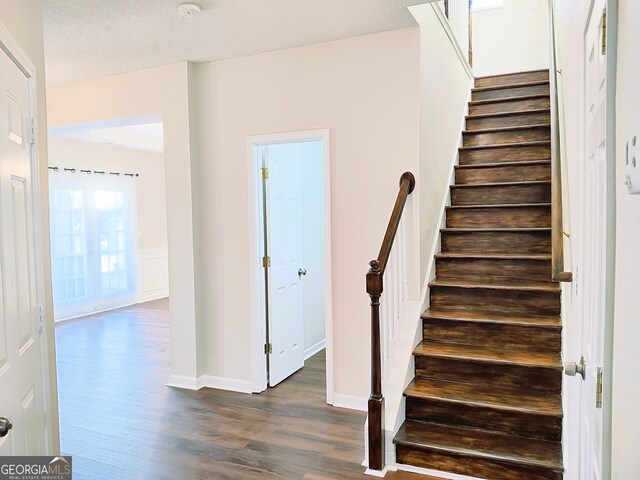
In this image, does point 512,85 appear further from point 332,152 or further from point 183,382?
point 183,382

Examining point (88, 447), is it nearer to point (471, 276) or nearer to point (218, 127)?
point (218, 127)

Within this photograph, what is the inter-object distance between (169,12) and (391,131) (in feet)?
5.38

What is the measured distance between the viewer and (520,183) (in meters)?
3.74

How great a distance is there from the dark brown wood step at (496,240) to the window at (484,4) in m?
4.19

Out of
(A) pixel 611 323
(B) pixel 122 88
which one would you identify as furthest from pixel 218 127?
(A) pixel 611 323

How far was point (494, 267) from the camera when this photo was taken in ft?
11.0

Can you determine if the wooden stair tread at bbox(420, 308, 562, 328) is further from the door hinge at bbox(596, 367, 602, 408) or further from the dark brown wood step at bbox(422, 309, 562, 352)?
the door hinge at bbox(596, 367, 602, 408)

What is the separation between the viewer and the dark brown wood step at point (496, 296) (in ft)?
10.1

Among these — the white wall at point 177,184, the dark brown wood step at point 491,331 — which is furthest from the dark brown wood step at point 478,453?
the white wall at point 177,184

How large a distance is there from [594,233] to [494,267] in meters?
2.02

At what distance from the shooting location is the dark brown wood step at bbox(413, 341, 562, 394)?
2.72 metres

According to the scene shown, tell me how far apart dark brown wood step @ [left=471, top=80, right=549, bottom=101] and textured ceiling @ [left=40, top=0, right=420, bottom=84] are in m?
2.25

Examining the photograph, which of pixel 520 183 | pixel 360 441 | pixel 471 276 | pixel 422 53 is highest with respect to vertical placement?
pixel 422 53

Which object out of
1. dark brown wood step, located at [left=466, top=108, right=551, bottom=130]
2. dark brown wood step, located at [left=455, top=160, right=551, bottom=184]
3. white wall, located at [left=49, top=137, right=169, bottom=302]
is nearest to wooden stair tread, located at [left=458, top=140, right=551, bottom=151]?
dark brown wood step, located at [left=455, top=160, right=551, bottom=184]
